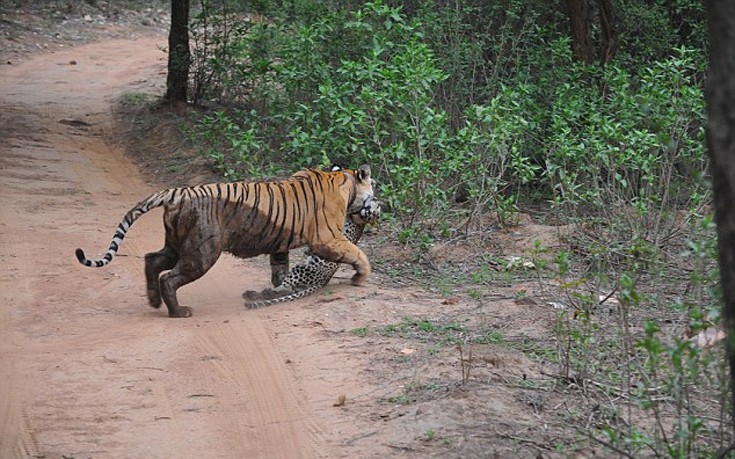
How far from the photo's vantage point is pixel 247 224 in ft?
29.1

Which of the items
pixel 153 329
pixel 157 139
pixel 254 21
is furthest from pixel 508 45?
pixel 153 329

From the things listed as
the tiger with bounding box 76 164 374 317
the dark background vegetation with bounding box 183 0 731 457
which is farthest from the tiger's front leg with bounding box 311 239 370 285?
the dark background vegetation with bounding box 183 0 731 457

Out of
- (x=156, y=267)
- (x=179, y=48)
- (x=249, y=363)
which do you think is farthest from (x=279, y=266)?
(x=179, y=48)

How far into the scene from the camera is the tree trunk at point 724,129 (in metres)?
3.71

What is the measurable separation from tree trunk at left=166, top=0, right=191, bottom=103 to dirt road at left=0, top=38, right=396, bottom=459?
3521mm

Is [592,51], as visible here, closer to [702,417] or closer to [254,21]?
[254,21]

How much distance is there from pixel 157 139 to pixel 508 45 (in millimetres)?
5270

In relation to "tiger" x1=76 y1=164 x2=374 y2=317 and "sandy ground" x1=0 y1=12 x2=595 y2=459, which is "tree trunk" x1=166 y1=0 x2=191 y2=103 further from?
"tiger" x1=76 y1=164 x2=374 y2=317

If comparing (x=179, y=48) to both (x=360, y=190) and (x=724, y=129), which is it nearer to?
(x=360, y=190)

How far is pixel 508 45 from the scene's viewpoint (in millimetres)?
14344

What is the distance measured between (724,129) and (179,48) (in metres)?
13.1

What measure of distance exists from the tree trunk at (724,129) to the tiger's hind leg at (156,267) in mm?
5818

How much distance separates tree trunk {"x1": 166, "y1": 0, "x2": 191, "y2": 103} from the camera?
626 inches

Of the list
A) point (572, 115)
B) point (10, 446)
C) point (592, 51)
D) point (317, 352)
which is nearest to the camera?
point (10, 446)
